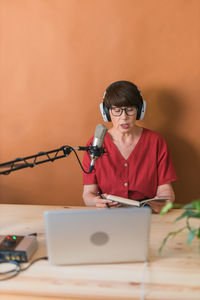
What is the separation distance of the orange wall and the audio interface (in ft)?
3.56

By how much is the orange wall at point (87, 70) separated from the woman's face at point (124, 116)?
36 centimetres

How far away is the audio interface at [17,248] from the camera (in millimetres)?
1111

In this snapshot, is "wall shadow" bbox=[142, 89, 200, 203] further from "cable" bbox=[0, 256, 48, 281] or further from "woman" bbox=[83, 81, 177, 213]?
"cable" bbox=[0, 256, 48, 281]

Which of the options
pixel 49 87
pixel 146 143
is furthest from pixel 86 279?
pixel 49 87

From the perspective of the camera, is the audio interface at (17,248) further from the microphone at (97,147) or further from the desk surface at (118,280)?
the microphone at (97,147)

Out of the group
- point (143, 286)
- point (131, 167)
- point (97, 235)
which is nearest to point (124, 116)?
point (131, 167)

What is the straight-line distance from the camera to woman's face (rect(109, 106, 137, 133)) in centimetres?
172

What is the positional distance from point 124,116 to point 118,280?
0.98 metres

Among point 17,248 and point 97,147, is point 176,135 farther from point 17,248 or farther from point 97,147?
point 17,248

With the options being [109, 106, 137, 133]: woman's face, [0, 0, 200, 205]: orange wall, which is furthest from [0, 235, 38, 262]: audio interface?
[0, 0, 200, 205]: orange wall

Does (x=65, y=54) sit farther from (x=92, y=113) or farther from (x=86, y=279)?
(x=86, y=279)

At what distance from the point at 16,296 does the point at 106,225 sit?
1.41 feet

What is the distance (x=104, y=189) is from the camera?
6.16 ft

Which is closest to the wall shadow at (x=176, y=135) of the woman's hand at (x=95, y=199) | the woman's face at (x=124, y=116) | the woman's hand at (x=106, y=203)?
the woman's face at (x=124, y=116)
